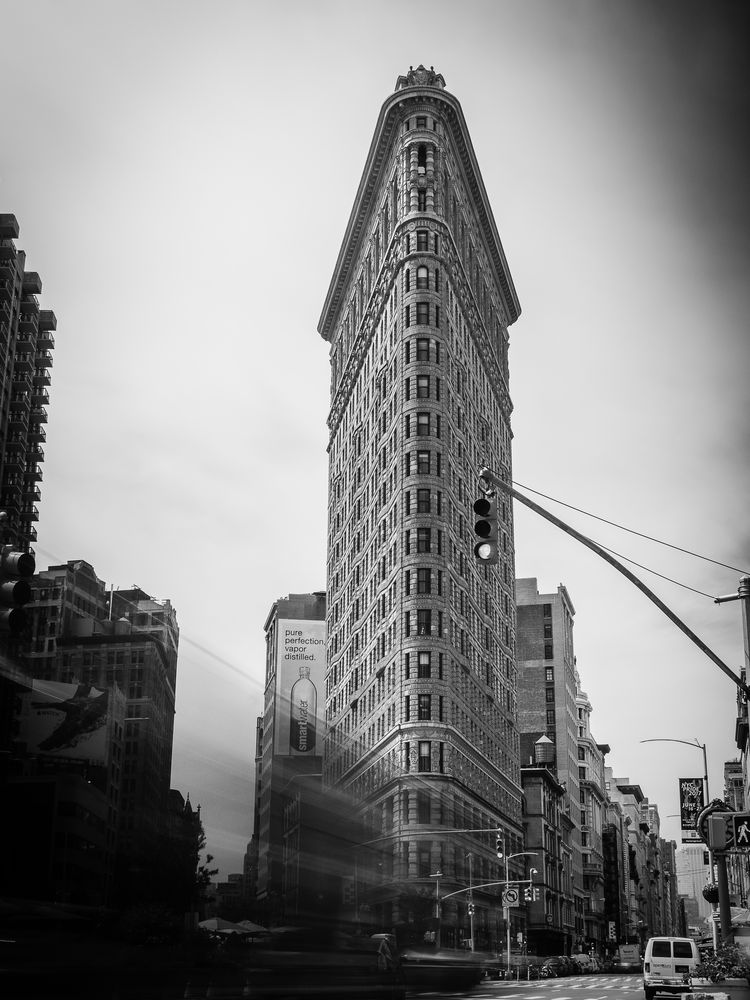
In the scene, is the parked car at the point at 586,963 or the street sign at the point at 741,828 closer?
the street sign at the point at 741,828

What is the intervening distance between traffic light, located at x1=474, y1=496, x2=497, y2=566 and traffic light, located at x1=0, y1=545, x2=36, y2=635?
7.49 metres

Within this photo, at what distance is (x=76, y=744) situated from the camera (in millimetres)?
27797

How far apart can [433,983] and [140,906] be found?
17.9 meters

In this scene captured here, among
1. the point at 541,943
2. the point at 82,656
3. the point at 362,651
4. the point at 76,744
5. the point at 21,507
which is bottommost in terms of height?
the point at 541,943

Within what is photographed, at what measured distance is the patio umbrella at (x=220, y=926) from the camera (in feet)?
70.5

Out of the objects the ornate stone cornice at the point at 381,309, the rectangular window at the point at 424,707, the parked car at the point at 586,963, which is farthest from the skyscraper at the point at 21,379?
the parked car at the point at 586,963

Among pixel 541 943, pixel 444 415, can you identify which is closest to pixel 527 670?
pixel 541 943

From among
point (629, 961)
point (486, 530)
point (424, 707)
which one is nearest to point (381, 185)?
point (424, 707)

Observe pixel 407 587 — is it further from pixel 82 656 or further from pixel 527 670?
pixel 527 670

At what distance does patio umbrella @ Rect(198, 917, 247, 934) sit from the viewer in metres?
21.5

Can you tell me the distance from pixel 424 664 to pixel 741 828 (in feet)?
223

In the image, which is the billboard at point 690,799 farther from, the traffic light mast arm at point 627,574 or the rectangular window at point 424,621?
the rectangular window at point 424,621

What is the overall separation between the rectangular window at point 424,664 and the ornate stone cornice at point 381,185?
5511 centimetres

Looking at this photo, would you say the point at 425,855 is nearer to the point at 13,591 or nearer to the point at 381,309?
the point at 381,309
